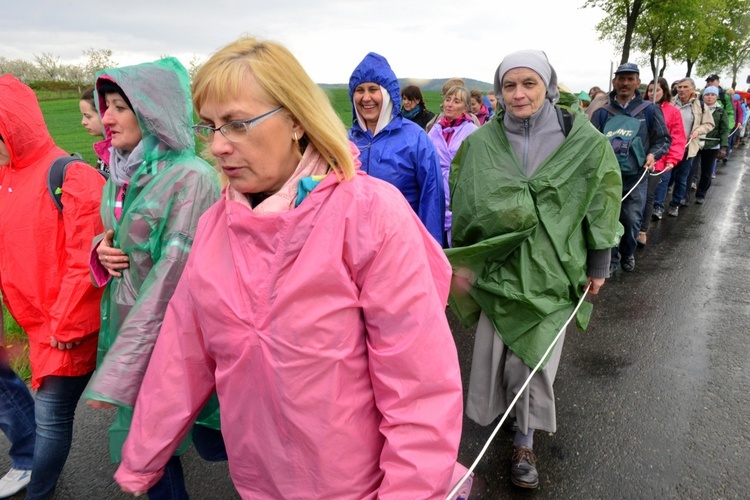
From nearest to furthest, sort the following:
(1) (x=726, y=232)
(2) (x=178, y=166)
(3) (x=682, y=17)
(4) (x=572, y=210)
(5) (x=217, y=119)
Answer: (5) (x=217, y=119) < (2) (x=178, y=166) < (4) (x=572, y=210) < (1) (x=726, y=232) < (3) (x=682, y=17)

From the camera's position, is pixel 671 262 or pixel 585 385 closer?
pixel 585 385

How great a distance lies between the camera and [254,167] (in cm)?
139

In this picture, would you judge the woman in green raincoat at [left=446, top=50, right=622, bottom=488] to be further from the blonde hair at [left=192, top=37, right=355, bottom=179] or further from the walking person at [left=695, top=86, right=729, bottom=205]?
the walking person at [left=695, top=86, right=729, bottom=205]

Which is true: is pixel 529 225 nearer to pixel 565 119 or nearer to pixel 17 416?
pixel 565 119

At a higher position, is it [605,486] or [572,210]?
[572,210]

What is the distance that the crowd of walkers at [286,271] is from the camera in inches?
51.3

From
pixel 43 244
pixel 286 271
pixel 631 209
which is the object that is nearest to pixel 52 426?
pixel 43 244

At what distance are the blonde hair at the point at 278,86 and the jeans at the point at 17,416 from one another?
2221mm

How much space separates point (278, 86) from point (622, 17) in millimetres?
28919

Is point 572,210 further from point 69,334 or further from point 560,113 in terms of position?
point 69,334

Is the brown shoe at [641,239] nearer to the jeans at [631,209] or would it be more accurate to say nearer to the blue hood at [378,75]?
the jeans at [631,209]

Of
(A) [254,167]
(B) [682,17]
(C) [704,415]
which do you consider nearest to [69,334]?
(A) [254,167]

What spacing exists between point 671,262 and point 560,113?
193 inches

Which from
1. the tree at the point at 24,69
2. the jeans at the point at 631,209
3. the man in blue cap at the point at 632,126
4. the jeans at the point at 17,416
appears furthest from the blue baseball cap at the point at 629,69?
the tree at the point at 24,69
